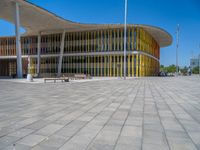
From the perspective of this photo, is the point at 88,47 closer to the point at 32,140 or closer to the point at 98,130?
the point at 98,130

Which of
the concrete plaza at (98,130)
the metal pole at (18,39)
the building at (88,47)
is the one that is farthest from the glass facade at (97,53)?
the concrete plaza at (98,130)

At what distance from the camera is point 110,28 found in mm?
47188

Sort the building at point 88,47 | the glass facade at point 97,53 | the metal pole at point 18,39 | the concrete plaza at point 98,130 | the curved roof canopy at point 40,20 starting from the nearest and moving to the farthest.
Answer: the concrete plaza at point 98,130 < the metal pole at point 18,39 < the curved roof canopy at point 40,20 < the building at point 88,47 < the glass facade at point 97,53

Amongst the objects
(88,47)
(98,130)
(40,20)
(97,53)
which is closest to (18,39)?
(40,20)

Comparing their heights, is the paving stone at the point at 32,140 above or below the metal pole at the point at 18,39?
below

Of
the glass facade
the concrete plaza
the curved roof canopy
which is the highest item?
the curved roof canopy

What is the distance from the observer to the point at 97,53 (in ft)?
160

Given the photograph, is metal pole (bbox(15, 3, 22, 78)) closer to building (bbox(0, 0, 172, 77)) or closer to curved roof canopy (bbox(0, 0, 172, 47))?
curved roof canopy (bbox(0, 0, 172, 47))

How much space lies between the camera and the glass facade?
46.2m

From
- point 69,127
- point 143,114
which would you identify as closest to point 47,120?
point 69,127

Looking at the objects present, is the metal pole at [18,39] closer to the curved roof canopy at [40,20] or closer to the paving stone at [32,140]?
the curved roof canopy at [40,20]

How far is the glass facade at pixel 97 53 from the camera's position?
46.2 m

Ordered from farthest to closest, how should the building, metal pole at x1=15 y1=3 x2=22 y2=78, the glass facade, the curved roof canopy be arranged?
the glass facade, the building, the curved roof canopy, metal pole at x1=15 y1=3 x2=22 y2=78

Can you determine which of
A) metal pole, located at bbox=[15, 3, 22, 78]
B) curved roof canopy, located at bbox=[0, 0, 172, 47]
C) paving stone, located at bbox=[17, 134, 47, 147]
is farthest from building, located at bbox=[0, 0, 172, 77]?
paving stone, located at bbox=[17, 134, 47, 147]
